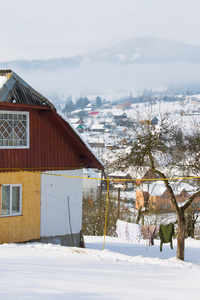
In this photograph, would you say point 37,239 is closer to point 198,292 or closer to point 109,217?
point 198,292

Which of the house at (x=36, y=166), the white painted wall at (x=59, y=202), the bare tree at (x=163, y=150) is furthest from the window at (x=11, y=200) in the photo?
the bare tree at (x=163, y=150)

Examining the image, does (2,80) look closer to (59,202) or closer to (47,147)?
(47,147)

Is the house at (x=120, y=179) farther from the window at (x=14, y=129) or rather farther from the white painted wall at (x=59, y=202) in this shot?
the window at (x=14, y=129)

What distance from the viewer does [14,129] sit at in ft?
48.1

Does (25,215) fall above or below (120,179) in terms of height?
below

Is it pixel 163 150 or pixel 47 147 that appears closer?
pixel 47 147

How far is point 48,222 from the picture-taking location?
1587 cm

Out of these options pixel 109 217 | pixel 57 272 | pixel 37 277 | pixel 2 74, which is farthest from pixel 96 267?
pixel 109 217

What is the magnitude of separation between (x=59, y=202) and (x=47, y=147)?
7.67 ft

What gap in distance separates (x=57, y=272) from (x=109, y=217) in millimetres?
26804

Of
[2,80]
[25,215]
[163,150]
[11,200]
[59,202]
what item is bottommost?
[25,215]

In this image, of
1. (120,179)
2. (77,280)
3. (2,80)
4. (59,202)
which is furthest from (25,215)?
(77,280)

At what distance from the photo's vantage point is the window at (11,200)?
14.5 metres

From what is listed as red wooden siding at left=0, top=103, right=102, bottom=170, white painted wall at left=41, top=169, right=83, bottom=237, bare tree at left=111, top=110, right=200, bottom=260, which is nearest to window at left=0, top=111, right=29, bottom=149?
red wooden siding at left=0, top=103, right=102, bottom=170
